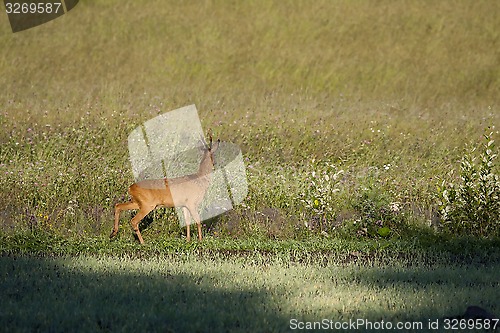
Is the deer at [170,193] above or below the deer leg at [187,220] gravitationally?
above

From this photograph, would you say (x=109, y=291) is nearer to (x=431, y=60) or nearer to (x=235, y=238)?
(x=235, y=238)

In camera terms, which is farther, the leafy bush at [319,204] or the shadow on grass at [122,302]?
the leafy bush at [319,204]

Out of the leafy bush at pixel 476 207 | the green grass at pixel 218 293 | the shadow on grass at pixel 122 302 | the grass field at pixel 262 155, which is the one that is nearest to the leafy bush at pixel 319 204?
the grass field at pixel 262 155

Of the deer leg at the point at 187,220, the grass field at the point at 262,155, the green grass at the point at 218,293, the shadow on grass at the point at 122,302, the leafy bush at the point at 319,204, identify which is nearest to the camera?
the shadow on grass at the point at 122,302

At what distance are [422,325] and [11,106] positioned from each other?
14913 mm

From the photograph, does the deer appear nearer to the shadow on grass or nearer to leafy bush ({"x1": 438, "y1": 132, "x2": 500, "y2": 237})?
the shadow on grass

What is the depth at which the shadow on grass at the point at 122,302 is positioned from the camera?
5.96 m

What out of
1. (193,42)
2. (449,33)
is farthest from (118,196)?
(449,33)

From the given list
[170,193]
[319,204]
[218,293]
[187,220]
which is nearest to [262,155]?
[319,204]

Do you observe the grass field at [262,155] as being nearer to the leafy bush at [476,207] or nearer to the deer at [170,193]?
the leafy bush at [476,207]

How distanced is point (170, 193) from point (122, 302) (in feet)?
10.5

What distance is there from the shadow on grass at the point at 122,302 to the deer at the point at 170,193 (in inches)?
60.6

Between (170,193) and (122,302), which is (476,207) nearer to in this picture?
(170,193)

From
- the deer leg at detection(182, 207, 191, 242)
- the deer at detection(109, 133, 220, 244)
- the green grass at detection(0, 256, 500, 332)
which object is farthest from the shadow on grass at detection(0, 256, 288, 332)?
the deer leg at detection(182, 207, 191, 242)
